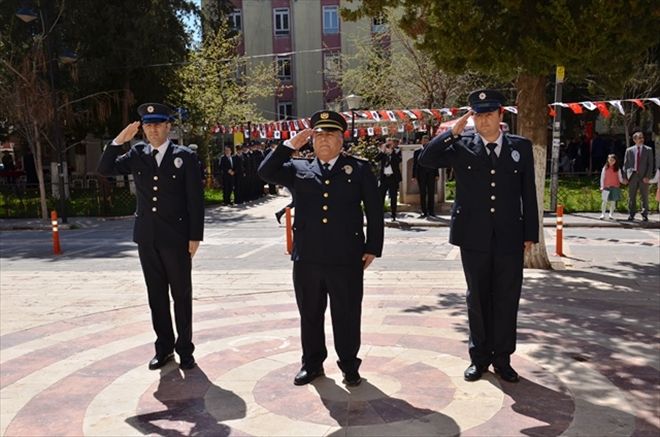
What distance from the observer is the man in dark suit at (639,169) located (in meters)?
15.3

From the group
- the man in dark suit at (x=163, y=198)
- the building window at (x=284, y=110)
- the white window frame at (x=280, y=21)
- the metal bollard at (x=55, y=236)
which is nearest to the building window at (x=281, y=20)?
the white window frame at (x=280, y=21)

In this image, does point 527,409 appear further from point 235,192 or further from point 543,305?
point 235,192

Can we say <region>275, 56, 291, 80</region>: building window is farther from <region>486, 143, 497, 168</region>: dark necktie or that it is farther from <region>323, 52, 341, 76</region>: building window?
<region>486, 143, 497, 168</region>: dark necktie

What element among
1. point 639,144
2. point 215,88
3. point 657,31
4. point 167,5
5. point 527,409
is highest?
point 167,5

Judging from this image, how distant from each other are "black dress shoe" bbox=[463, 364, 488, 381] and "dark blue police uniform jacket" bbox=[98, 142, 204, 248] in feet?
7.80

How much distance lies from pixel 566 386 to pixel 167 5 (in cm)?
2363

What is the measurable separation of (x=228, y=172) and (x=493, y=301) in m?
17.7

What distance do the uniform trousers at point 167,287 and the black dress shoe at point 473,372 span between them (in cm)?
230

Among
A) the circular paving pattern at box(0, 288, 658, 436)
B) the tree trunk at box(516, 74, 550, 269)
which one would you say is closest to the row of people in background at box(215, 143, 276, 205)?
the tree trunk at box(516, 74, 550, 269)

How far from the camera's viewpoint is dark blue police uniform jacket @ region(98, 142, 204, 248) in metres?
5.43

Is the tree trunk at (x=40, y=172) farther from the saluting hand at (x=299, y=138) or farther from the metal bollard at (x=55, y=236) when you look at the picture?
the saluting hand at (x=299, y=138)

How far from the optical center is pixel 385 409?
463 cm

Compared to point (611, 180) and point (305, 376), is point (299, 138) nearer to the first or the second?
point (305, 376)

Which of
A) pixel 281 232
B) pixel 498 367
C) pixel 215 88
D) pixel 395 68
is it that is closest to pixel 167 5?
pixel 215 88
